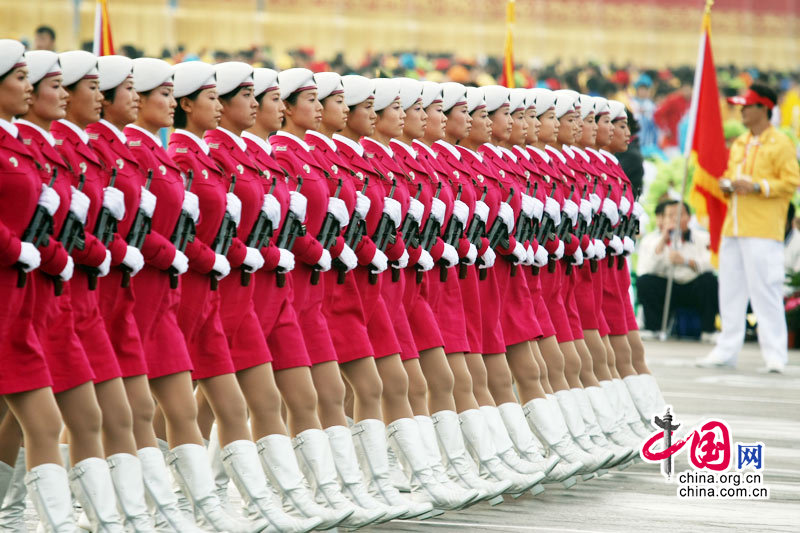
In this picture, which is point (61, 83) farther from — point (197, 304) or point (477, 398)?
point (477, 398)

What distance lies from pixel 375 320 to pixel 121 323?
5.07ft

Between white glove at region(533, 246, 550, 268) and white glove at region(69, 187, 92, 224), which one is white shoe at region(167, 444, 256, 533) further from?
white glove at region(533, 246, 550, 268)

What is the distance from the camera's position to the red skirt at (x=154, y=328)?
242 inches

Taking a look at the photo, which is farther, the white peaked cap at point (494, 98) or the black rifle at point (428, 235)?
the white peaked cap at point (494, 98)

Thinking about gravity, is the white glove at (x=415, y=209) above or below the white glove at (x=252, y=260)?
above

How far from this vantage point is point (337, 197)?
7074mm

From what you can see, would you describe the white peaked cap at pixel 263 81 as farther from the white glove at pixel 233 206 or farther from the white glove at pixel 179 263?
the white glove at pixel 179 263

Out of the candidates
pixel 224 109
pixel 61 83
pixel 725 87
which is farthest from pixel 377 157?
pixel 725 87

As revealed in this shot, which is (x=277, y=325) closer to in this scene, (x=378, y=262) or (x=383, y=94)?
(x=378, y=262)

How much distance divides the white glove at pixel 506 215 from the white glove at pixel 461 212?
0.37m

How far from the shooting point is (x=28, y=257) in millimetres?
5418

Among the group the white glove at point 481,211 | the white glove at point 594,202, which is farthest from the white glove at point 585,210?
the white glove at point 481,211

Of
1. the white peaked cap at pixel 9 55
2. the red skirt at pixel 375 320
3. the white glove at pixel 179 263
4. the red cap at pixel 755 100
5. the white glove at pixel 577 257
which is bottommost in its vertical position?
the red skirt at pixel 375 320
